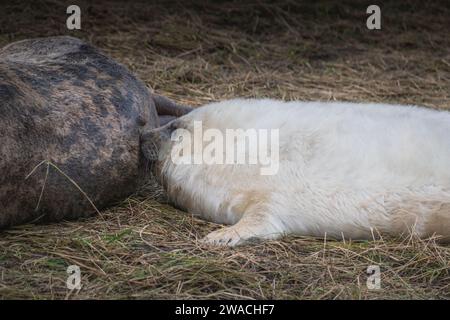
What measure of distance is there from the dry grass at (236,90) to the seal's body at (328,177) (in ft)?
0.33

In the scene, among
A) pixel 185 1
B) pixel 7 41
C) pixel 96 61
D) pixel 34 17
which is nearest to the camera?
pixel 96 61

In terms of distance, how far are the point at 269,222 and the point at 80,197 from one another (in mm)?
969

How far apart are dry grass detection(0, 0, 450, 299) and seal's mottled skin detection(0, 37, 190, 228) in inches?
4.8

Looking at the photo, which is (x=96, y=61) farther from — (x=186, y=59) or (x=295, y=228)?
(x=186, y=59)

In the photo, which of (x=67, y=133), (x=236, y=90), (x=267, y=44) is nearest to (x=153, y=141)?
(x=67, y=133)

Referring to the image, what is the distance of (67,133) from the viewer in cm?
371

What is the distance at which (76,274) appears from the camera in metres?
3.05

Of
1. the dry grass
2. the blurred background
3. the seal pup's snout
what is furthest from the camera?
the blurred background

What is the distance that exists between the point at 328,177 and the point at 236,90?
267 cm

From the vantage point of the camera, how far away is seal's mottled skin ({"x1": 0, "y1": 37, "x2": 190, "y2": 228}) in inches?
137

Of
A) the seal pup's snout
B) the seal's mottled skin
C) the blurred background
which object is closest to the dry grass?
the blurred background

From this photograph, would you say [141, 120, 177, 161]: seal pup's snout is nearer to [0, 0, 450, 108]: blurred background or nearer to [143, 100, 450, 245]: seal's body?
[143, 100, 450, 245]: seal's body

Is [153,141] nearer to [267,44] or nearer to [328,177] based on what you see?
[328,177]
